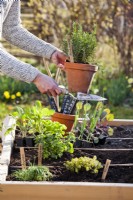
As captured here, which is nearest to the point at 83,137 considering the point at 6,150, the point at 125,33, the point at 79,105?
the point at 79,105

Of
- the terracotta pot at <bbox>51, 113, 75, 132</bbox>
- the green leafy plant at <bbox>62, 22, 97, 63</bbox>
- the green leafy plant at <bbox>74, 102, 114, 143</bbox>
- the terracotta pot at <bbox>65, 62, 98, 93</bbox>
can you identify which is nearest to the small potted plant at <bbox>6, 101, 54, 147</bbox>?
the terracotta pot at <bbox>51, 113, 75, 132</bbox>

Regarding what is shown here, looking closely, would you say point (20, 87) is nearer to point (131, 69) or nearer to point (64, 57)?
point (131, 69)

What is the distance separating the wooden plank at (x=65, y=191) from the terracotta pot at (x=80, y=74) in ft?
4.01

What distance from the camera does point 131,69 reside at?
7566 millimetres

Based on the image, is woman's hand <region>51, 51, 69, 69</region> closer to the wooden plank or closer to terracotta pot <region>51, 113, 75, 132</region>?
terracotta pot <region>51, 113, 75, 132</region>

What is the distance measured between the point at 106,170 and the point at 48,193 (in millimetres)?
404

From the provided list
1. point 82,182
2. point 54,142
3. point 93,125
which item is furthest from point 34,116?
point 82,182

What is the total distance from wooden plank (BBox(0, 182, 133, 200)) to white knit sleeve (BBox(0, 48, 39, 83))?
61 cm

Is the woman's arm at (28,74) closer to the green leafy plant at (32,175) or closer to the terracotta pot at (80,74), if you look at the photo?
the green leafy plant at (32,175)

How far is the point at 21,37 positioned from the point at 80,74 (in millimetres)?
443

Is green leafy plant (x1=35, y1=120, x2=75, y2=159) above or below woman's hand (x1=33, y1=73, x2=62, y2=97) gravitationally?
below

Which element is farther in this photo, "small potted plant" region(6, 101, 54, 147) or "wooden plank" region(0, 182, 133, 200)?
"small potted plant" region(6, 101, 54, 147)

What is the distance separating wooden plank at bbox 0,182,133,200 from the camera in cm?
278

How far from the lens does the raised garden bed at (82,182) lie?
9.12 ft
